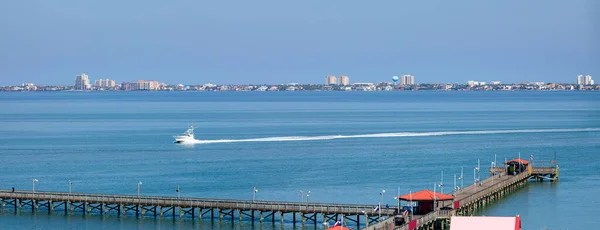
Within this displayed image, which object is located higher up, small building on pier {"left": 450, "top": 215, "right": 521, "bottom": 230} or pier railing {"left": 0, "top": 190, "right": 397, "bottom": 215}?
small building on pier {"left": 450, "top": 215, "right": 521, "bottom": 230}

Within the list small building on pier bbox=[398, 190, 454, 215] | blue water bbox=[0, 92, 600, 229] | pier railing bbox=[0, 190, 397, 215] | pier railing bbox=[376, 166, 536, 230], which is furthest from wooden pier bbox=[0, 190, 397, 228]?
pier railing bbox=[376, 166, 536, 230]

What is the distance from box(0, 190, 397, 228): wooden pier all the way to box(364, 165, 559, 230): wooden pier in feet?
9.95

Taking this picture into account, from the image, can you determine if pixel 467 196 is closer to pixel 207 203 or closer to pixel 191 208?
pixel 207 203

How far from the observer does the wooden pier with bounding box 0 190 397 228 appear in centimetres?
6556

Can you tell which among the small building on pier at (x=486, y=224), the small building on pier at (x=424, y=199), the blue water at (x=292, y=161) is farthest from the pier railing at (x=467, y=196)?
the small building on pier at (x=486, y=224)

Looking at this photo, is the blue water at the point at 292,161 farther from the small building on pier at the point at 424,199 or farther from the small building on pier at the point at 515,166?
the small building on pier at the point at 424,199

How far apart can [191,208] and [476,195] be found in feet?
67.4

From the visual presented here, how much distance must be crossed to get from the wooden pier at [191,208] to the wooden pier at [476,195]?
3.03 meters

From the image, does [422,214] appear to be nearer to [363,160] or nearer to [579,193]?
[579,193]

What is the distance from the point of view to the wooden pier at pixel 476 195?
60031mm

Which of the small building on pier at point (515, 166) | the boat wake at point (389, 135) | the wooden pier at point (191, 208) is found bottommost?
the wooden pier at point (191, 208)

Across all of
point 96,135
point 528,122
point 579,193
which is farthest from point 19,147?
point 528,122

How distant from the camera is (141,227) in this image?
6725cm

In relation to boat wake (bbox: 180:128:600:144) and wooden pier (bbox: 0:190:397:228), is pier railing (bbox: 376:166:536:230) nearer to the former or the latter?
wooden pier (bbox: 0:190:397:228)
